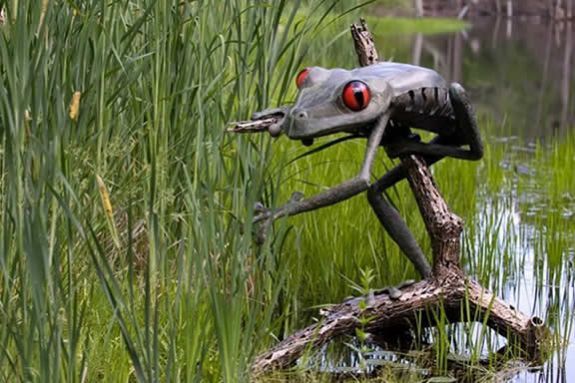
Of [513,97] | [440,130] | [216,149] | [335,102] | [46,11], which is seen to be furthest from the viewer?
[513,97]

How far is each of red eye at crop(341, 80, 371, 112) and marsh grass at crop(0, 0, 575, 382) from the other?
18 cm

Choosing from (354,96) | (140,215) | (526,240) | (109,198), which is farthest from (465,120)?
(526,240)

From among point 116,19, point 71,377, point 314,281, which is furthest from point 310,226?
point 71,377

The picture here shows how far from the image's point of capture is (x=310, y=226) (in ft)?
12.2

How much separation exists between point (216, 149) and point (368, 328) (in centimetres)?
82

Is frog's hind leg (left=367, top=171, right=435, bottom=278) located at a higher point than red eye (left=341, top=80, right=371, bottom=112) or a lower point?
lower

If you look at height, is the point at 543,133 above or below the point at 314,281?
below

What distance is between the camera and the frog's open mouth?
2609 mm

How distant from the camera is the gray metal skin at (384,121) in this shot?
273cm

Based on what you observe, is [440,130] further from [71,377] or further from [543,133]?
[543,133]

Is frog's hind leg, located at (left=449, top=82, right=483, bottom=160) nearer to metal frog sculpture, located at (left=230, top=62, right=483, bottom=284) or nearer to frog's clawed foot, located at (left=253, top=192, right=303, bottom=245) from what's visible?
metal frog sculpture, located at (left=230, top=62, right=483, bottom=284)

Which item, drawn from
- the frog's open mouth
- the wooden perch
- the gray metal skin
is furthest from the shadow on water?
the frog's open mouth

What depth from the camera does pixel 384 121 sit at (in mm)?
2830

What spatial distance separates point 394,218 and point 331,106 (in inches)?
19.8
